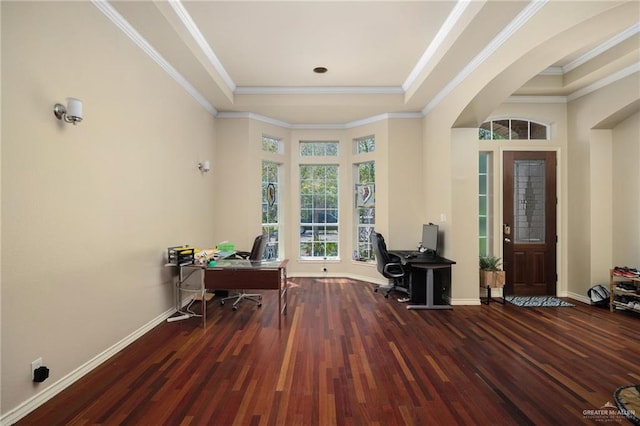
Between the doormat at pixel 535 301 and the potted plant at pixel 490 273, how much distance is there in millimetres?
449

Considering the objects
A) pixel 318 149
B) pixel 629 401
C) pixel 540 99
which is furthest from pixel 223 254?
pixel 540 99

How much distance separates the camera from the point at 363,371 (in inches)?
102

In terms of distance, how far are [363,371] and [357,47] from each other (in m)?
3.70

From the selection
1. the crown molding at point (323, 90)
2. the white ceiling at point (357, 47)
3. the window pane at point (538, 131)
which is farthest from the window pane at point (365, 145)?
the window pane at point (538, 131)

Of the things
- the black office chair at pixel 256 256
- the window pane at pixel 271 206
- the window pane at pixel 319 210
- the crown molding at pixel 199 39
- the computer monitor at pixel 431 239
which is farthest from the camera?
the window pane at pixel 319 210

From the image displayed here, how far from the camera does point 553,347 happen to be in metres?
3.09

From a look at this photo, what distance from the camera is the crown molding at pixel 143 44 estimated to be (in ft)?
8.74

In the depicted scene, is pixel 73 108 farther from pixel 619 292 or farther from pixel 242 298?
pixel 619 292

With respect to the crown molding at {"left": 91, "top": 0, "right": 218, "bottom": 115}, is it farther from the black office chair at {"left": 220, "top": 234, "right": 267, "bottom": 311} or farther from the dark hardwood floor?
the dark hardwood floor

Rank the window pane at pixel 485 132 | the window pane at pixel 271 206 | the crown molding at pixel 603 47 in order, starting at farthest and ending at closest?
the window pane at pixel 271 206, the window pane at pixel 485 132, the crown molding at pixel 603 47

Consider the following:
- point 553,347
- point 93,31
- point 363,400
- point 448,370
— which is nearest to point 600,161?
point 553,347

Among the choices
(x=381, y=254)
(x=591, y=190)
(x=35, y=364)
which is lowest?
(x=35, y=364)

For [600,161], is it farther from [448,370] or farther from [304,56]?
[304,56]

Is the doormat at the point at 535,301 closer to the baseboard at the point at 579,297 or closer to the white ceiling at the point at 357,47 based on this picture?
the baseboard at the point at 579,297
